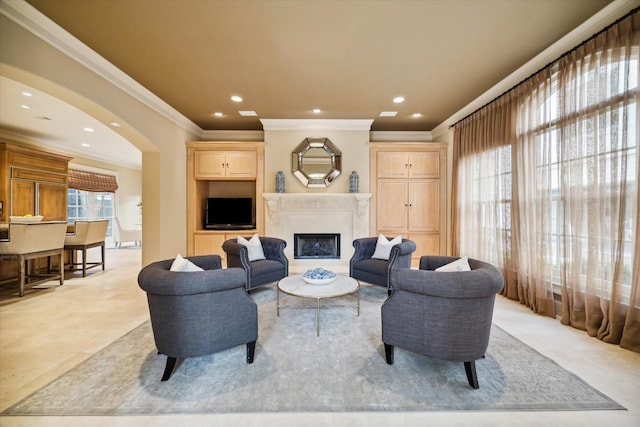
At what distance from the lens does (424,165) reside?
5188mm

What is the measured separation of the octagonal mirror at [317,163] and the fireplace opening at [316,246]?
1.04m

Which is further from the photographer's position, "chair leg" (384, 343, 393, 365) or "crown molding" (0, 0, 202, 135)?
"crown molding" (0, 0, 202, 135)

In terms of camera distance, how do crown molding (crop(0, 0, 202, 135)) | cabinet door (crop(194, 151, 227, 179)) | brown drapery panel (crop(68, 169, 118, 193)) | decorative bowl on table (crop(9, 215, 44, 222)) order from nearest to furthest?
crown molding (crop(0, 0, 202, 135)) → decorative bowl on table (crop(9, 215, 44, 222)) → cabinet door (crop(194, 151, 227, 179)) → brown drapery panel (crop(68, 169, 118, 193))

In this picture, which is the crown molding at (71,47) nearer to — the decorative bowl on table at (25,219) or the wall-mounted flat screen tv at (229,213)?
the wall-mounted flat screen tv at (229,213)

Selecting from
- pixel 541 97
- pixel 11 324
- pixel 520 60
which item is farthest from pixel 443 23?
pixel 11 324

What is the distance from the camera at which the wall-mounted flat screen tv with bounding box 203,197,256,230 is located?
17.4 feet

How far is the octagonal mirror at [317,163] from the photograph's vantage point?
503 cm

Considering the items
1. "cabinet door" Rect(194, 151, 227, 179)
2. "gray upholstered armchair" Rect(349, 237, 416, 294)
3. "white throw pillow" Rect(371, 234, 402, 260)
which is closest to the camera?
"gray upholstered armchair" Rect(349, 237, 416, 294)

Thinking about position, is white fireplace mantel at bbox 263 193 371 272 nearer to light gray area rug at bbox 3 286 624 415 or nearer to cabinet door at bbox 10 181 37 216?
light gray area rug at bbox 3 286 624 415

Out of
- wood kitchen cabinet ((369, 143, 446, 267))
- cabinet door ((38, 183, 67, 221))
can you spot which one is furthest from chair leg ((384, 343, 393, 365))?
cabinet door ((38, 183, 67, 221))

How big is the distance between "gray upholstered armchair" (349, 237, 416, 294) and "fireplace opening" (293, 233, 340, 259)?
3.98 feet

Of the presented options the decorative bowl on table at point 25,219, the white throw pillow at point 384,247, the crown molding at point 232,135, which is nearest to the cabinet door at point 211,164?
the crown molding at point 232,135

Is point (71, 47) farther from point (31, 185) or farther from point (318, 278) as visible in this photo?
point (31, 185)

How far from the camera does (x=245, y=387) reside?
1.75m
